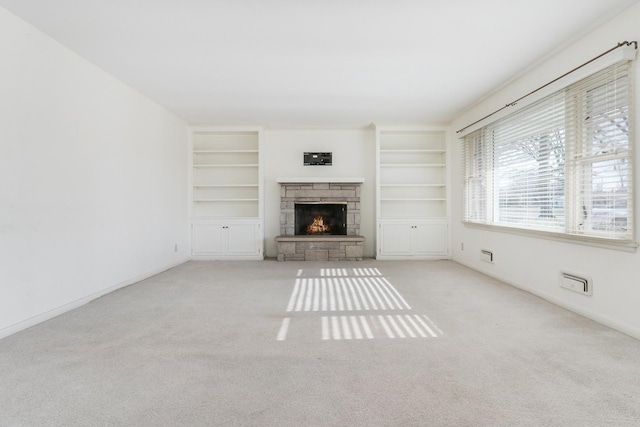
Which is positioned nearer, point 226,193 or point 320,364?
point 320,364

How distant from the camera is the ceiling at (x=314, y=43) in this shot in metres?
2.54

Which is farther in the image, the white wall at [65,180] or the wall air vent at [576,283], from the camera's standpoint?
the wall air vent at [576,283]

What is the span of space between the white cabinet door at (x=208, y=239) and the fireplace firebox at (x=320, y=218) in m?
1.47

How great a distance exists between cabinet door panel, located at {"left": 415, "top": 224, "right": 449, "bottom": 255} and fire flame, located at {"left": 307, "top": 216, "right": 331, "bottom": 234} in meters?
1.73

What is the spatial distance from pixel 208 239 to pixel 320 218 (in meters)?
2.16

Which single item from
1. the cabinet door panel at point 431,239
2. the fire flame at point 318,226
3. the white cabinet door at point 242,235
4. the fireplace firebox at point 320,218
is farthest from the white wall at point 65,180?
the cabinet door panel at point 431,239

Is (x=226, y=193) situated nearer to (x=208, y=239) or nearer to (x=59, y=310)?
(x=208, y=239)

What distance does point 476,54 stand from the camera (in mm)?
3334

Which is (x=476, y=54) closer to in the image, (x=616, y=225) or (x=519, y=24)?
(x=519, y=24)

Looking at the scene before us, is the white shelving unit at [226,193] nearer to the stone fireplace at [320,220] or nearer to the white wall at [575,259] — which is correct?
the stone fireplace at [320,220]

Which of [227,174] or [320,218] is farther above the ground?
[227,174]

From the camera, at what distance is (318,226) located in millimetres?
6504

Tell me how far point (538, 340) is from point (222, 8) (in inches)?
133

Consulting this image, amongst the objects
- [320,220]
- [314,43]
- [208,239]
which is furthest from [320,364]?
[208,239]
